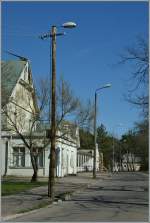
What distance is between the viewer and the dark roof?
3838 centimetres

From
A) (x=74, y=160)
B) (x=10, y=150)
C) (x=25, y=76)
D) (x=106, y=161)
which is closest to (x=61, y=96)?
(x=10, y=150)

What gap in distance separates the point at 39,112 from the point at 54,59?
18109 millimetres

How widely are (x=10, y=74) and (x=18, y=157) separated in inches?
364

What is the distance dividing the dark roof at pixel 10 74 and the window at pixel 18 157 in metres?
6.48

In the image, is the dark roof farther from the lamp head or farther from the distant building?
the distant building

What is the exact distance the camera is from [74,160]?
66.6 metres

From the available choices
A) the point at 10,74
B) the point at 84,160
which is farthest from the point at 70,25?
the point at 84,160

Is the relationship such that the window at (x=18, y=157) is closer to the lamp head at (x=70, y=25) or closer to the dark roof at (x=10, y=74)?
the dark roof at (x=10, y=74)

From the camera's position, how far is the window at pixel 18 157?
51.1 m

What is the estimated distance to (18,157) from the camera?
51094 mm

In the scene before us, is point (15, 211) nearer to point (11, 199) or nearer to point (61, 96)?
point (11, 199)

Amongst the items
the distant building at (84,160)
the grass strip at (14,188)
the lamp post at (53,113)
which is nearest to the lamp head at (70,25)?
the lamp post at (53,113)

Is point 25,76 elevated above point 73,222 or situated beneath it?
elevated above

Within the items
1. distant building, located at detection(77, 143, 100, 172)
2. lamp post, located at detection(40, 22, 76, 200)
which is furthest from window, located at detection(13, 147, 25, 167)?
distant building, located at detection(77, 143, 100, 172)
